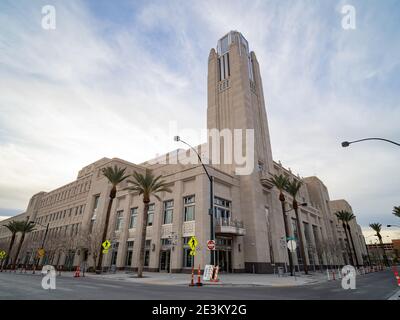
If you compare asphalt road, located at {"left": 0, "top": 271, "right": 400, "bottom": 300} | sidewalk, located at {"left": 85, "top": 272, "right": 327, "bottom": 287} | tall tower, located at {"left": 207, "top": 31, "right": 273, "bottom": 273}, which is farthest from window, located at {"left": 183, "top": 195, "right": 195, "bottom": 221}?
asphalt road, located at {"left": 0, "top": 271, "right": 400, "bottom": 300}

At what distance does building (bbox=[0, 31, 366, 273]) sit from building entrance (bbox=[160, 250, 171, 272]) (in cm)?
13

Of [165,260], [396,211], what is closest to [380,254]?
[396,211]

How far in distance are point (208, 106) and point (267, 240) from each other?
90.2 feet

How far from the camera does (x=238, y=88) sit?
44000 mm

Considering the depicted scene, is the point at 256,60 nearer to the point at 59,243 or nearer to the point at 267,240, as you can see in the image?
the point at 267,240

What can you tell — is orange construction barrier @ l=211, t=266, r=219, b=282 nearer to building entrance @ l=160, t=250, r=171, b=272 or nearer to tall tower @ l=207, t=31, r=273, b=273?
building entrance @ l=160, t=250, r=171, b=272

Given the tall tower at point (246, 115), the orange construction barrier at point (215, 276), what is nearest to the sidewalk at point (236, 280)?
the orange construction barrier at point (215, 276)

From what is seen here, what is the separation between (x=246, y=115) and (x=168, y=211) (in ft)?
68.9

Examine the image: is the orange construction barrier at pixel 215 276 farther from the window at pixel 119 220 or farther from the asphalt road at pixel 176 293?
the window at pixel 119 220

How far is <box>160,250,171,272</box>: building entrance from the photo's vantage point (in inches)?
1303

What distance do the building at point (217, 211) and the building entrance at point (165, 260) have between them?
0.44 ft

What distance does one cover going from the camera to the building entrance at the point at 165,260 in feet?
109
